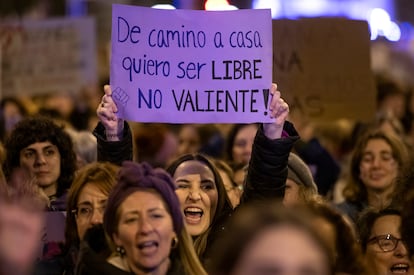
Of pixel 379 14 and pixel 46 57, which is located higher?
→ pixel 379 14

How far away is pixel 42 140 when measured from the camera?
32.4 ft

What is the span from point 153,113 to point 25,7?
3139cm

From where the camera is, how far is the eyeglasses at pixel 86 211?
818 centimetres

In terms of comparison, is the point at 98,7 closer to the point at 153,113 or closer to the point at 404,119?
the point at 404,119

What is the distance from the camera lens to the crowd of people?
529 cm

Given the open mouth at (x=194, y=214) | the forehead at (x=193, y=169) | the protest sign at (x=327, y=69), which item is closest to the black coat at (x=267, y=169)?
the open mouth at (x=194, y=214)

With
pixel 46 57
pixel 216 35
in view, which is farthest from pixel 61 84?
pixel 216 35

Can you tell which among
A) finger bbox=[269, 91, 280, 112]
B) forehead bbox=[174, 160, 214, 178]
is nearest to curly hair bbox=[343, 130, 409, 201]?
forehead bbox=[174, 160, 214, 178]

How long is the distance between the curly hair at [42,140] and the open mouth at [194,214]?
51.4 inches

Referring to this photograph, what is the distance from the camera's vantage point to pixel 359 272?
6.73 m

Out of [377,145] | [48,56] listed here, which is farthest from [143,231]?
[48,56]

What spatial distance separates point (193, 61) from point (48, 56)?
27.5 ft

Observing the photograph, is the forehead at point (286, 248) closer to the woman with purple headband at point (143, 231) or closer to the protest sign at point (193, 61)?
the woman with purple headband at point (143, 231)

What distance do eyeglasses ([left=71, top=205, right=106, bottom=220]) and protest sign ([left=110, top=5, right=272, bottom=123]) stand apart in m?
0.62
